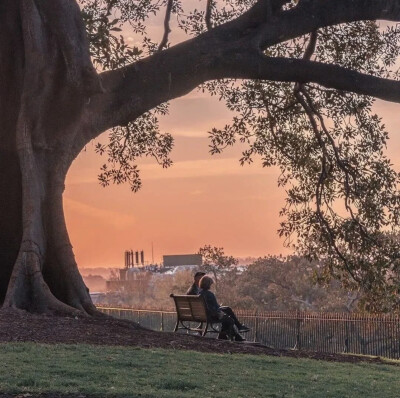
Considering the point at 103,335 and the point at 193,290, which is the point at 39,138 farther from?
the point at 193,290

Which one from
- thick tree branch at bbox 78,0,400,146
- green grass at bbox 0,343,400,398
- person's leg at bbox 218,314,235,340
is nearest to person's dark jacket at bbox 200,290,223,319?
person's leg at bbox 218,314,235,340

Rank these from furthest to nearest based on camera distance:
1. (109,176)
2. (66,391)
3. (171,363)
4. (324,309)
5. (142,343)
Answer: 1. (324,309)
2. (109,176)
3. (142,343)
4. (171,363)
5. (66,391)

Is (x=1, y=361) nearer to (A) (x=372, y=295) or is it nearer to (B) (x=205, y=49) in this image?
(B) (x=205, y=49)

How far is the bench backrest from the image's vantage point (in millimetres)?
15812

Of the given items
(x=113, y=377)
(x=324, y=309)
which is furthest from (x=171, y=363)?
(x=324, y=309)

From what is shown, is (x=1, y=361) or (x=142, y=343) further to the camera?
(x=142, y=343)

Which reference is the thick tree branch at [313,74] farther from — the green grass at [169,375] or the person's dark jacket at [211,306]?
→ the green grass at [169,375]

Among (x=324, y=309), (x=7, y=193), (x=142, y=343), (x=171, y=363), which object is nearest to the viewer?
(x=171, y=363)

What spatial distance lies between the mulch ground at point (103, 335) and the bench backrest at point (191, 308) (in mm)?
2383

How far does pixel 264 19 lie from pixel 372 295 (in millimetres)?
5681

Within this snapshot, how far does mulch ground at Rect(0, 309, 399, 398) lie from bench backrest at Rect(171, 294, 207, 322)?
2.38 m

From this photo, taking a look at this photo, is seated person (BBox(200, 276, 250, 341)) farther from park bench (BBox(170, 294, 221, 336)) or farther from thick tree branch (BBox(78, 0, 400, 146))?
thick tree branch (BBox(78, 0, 400, 146))

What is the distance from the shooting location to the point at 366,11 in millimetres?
16094

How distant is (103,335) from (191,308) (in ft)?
14.8
